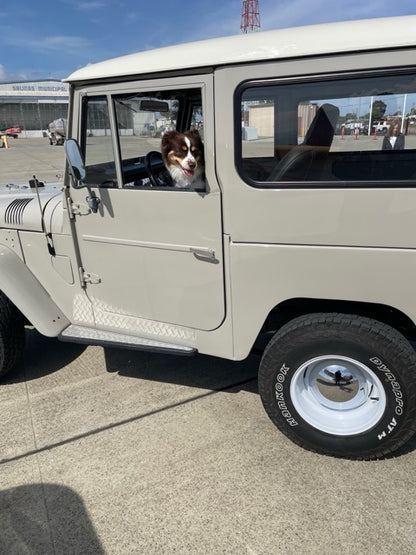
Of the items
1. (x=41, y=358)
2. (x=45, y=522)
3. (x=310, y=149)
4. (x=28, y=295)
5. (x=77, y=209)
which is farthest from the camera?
(x=41, y=358)

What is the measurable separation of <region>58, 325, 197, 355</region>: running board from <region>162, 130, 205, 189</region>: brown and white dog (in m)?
→ 0.98

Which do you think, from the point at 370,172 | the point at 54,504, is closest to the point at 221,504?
the point at 54,504

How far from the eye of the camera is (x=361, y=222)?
1912 mm

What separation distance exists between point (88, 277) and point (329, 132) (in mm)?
1708

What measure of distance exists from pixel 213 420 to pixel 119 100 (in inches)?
79.2

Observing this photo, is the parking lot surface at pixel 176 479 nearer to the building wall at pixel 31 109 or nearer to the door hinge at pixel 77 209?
the door hinge at pixel 77 209

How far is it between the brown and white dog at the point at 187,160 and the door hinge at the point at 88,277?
0.83 meters

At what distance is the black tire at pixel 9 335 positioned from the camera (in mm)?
2893

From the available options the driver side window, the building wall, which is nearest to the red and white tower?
the building wall

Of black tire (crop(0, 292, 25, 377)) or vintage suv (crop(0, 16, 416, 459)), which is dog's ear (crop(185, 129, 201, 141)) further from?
black tire (crop(0, 292, 25, 377))

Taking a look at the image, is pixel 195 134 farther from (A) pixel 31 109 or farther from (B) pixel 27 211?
(A) pixel 31 109

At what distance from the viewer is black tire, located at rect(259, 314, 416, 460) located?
206 cm

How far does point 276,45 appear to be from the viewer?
186 cm

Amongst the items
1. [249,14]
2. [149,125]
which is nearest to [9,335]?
[149,125]
